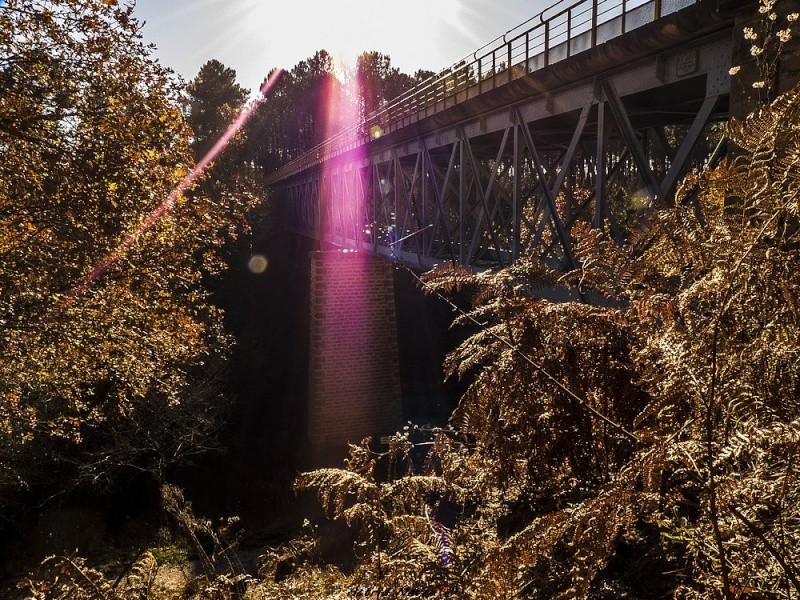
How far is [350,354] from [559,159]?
831 centimetres

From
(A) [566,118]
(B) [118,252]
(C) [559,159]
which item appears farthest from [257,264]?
(A) [566,118]

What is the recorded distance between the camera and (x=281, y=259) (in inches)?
1316

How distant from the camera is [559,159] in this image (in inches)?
579

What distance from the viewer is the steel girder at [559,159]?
6090mm

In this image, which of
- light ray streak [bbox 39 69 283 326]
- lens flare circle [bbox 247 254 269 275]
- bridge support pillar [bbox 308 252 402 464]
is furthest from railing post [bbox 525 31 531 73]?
lens flare circle [bbox 247 254 269 275]

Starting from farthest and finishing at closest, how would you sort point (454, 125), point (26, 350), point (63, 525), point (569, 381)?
point (63, 525) → point (454, 125) → point (26, 350) → point (569, 381)

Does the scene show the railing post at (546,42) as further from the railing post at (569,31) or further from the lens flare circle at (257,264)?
the lens flare circle at (257,264)

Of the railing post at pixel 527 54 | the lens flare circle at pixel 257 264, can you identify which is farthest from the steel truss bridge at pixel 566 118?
the lens flare circle at pixel 257 264

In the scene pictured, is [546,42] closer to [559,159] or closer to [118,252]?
[118,252]

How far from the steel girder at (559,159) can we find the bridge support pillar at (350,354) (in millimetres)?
1324

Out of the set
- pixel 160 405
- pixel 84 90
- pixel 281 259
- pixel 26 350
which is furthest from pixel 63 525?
pixel 281 259

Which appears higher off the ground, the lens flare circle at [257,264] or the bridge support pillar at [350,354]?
the lens flare circle at [257,264]

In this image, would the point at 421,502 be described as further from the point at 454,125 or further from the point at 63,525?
the point at 63,525

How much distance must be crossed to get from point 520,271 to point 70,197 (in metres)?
6.63
